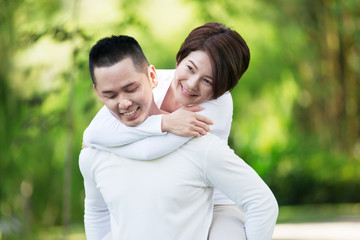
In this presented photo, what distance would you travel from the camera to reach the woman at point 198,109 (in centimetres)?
173

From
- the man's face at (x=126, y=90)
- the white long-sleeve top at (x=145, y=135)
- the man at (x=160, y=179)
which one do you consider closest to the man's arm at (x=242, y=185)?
the man at (x=160, y=179)

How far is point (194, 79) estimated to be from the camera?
5.92 ft

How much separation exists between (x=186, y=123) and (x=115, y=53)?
0.89ft

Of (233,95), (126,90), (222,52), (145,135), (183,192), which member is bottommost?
(233,95)

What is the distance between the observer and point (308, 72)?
10.3 meters

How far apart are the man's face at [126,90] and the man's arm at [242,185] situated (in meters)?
0.23

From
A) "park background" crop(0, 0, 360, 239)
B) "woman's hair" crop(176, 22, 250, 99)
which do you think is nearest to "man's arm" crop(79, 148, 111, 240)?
"woman's hair" crop(176, 22, 250, 99)

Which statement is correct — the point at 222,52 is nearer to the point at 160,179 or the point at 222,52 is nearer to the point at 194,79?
the point at 194,79

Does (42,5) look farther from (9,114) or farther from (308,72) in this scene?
(308,72)

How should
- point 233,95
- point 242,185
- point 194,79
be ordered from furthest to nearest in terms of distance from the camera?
point 233,95 → point 194,79 → point 242,185

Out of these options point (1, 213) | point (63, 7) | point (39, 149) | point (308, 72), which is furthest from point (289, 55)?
point (1, 213)

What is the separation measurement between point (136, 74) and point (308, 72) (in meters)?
8.87

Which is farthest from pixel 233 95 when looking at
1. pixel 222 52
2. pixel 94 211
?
pixel 222 52

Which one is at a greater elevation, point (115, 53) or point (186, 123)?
point (115, 53)
